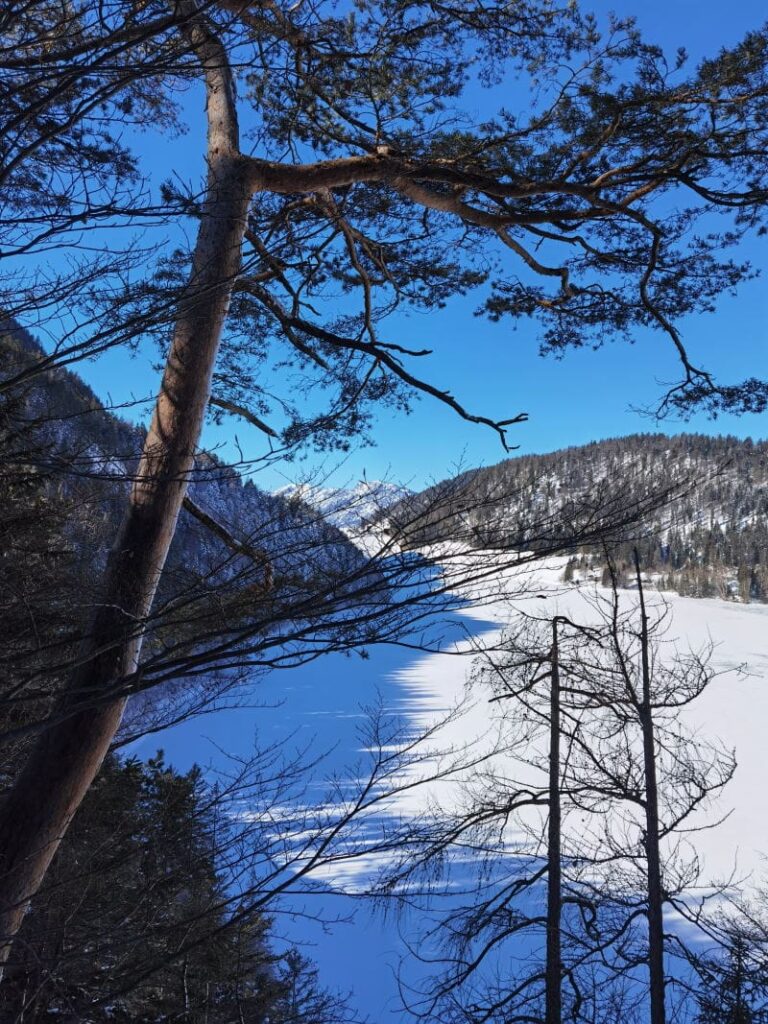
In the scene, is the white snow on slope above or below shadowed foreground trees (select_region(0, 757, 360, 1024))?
above

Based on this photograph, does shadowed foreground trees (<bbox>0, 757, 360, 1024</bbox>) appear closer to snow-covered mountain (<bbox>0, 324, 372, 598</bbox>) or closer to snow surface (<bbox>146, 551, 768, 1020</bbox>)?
snow surface (<bbox>146, 551, 768, 1020</bbox>)

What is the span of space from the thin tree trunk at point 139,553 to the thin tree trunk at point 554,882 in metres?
3.74

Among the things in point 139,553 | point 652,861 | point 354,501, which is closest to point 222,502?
point 139,553

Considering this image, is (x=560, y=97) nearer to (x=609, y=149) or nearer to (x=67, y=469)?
(x=609, y=149)

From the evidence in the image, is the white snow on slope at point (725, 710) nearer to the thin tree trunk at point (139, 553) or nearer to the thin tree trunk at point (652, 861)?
the thin tree trunk at point (652, 861)

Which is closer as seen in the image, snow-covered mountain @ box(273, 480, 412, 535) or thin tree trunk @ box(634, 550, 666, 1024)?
snow-covered mountain @ box(273, 480, 412, 535)

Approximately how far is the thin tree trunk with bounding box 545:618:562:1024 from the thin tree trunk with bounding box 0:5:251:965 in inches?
147

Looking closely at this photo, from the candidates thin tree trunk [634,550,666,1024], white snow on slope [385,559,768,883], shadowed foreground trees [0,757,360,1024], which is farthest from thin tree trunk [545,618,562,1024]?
shadowed foreground trees [0,757,360,1024]

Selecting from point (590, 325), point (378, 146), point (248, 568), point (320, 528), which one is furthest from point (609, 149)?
point (248, 568)

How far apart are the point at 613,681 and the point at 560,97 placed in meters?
4.33

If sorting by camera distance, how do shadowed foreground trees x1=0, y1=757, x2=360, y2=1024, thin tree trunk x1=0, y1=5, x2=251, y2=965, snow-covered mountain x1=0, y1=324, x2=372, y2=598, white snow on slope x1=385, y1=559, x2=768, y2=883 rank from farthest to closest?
white snow on slope x1=385, y1=559, x2=768, y2=883 < shadowed foreground trees x1=0, y1=757, x2=360, y2=1024 < thin tree trunk x1=0, y1=5, x2=251, y2=965 < snow-covered mountain x1=0, y1=324, x2=372, y2=598

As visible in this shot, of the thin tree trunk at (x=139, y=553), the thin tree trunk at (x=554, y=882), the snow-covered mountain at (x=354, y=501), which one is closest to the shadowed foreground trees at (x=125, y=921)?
the thin tree trunk at (x=139, y=553)

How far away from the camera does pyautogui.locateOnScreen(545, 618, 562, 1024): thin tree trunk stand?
4.36 metres

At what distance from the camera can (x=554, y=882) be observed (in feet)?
15.5
